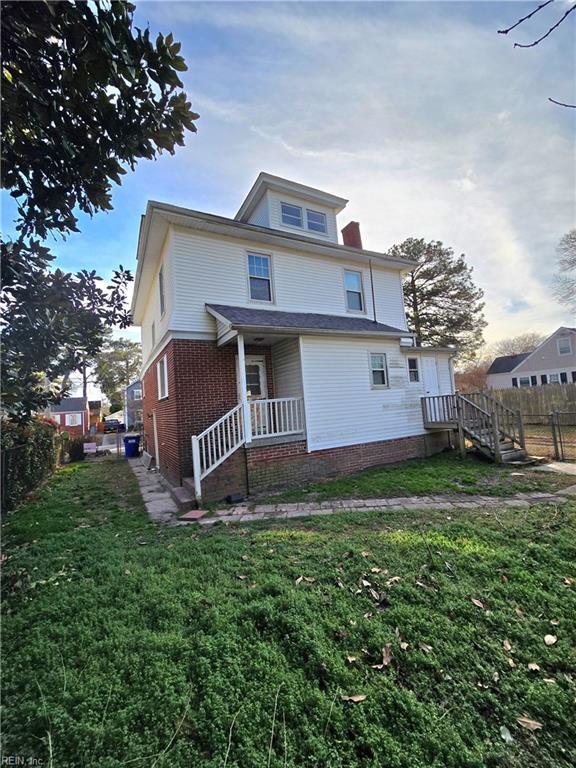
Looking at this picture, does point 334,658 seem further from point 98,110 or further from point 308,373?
point 308,373

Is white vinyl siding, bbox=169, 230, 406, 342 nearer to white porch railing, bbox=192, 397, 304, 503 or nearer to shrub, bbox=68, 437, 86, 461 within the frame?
white porch railing, bbox=192, 397, 304, 503

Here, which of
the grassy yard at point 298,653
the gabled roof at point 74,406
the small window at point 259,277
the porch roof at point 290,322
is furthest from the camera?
the gabled roof at point 74,406

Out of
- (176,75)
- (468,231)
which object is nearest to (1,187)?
(176,75)

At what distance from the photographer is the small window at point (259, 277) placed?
962 centimetres

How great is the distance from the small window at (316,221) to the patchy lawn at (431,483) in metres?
8.54

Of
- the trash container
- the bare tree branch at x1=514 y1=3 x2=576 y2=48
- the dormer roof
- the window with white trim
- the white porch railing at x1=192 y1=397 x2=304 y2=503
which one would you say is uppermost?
the dormer roof

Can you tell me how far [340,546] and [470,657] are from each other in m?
1.86

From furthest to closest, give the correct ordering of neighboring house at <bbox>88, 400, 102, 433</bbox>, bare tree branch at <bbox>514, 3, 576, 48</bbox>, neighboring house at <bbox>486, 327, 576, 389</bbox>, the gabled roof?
neighboring house at <bbox>88, 400, 102, 433</bbox> < the gabled roof < neighboring house at <bbox>486, 327, 576, 389</bbox> < bare tree branch at <bbox>514, 3, 576, 48</bbox>

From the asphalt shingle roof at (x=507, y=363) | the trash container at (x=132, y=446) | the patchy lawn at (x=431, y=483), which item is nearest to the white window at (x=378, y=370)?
the patchy lawn at (x=431, y=483)

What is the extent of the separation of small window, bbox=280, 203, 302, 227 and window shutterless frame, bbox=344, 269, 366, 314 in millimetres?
2404

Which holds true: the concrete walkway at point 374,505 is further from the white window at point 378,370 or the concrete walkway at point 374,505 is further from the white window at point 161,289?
the white window at point 161,289

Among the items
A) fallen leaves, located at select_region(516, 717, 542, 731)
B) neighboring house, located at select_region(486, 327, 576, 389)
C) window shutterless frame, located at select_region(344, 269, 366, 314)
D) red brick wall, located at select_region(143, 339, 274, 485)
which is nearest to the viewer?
fallen leaves, located at select_region(516, 717, 542, 731)

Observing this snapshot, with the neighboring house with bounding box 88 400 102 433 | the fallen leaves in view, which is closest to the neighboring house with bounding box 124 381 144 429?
the neighboring house with bounding box 88 400 102 433

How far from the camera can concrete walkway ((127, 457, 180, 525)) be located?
6289 millimetres
